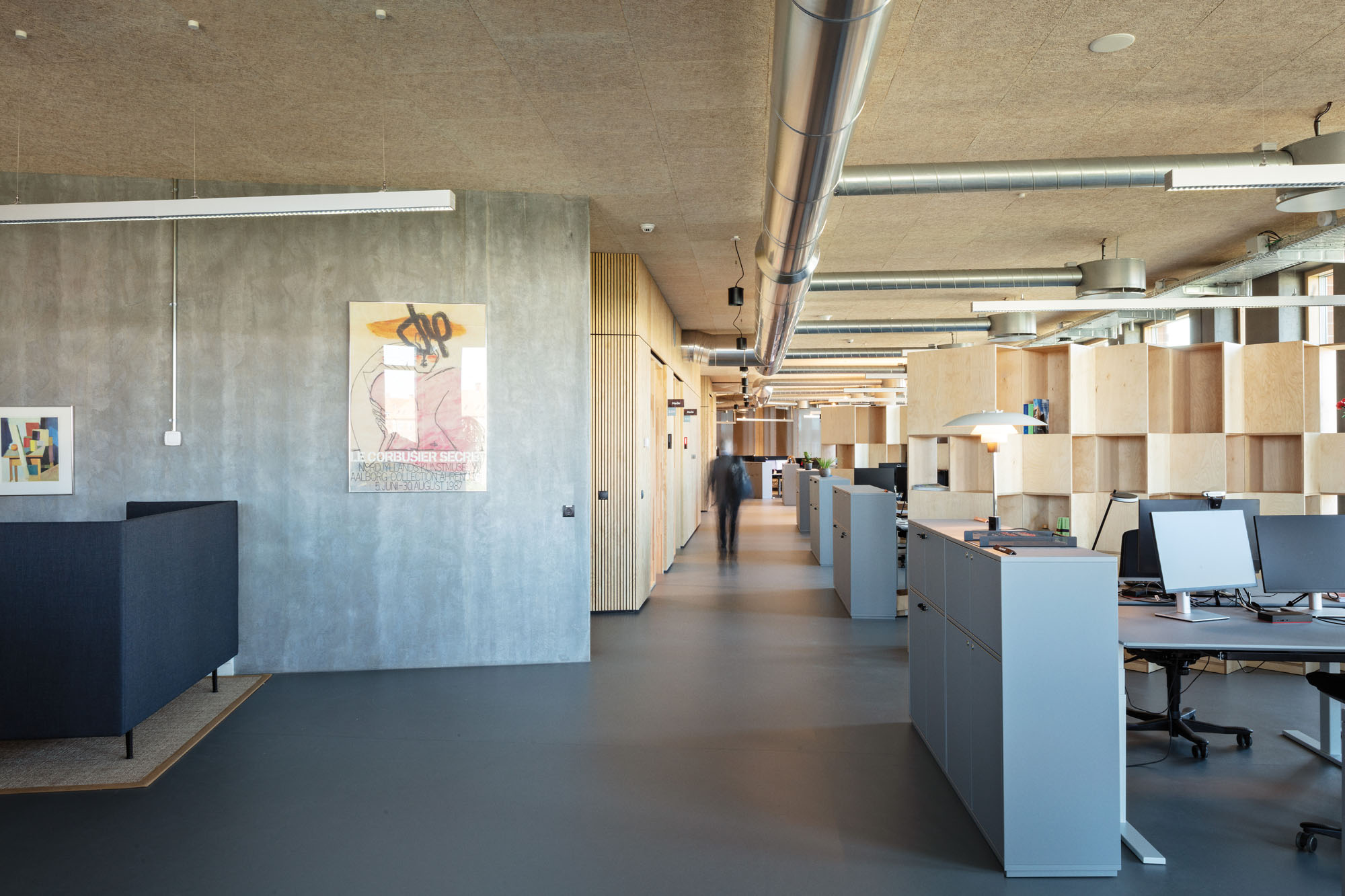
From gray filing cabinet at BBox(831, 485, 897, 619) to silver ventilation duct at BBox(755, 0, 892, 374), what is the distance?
357 centimetres

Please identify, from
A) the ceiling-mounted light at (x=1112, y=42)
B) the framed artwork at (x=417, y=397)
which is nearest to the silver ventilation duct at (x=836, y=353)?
the framed artwork at (x=417, y=397)

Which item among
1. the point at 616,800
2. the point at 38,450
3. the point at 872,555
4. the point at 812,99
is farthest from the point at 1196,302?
the point at 38,450

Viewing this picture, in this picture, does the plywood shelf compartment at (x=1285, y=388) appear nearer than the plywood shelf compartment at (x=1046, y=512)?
Yes

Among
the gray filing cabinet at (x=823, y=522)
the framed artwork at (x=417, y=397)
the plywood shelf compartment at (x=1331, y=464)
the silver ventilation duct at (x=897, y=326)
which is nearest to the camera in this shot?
the framed artwork at (x=417, y=397)

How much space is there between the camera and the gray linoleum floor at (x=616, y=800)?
A: 312 centimetres

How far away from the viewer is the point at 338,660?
601cm

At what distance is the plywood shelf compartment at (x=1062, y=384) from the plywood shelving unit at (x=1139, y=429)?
0.01 meters

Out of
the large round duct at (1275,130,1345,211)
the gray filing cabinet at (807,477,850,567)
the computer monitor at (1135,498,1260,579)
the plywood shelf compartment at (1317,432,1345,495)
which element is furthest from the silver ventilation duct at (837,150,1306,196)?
the gray filing cabinet at (807,477,850,567)

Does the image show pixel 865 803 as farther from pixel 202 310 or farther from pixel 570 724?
pixel 202 310

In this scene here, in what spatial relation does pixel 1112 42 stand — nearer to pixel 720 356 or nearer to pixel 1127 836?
pixel 1127 836

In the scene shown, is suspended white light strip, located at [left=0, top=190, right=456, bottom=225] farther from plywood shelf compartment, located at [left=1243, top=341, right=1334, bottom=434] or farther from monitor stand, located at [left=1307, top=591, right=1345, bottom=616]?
plywood shelf compartment, located at [left=1243, top=341, right=1334, bottom=434]

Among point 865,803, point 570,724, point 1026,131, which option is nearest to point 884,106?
point 1026,131

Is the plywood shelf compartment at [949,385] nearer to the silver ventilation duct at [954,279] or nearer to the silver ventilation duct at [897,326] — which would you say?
the silver ventilation duct at [954,279]

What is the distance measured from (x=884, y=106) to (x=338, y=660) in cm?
539
